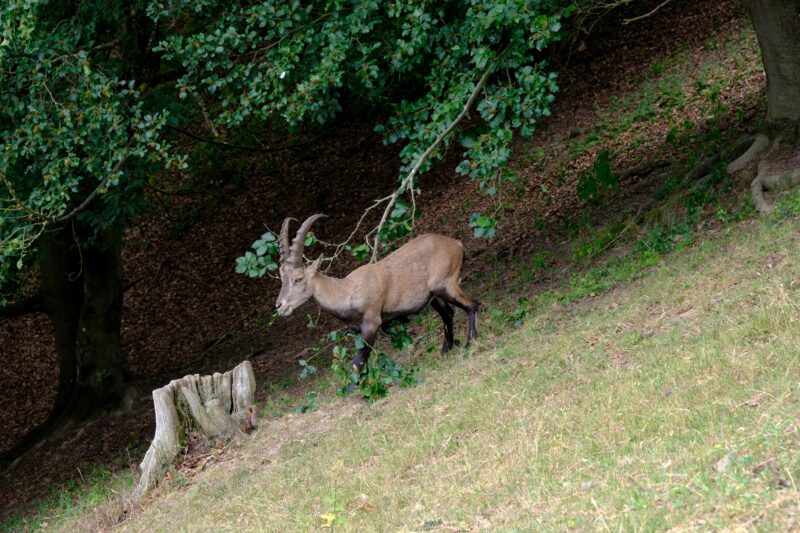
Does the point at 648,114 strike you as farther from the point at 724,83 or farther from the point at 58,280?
the point at 58,280

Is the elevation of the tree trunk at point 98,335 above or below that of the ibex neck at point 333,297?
below

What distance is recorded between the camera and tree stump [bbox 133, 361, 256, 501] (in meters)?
10.8

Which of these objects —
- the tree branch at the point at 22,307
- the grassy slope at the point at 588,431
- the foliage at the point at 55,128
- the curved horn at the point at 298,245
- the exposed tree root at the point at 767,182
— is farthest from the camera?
the tree branch at the point at 22,307

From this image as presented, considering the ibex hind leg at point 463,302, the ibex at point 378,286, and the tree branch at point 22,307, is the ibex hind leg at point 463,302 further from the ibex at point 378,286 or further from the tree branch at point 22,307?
the tree branch at point 22,307

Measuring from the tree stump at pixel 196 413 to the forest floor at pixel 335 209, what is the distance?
143 centimetres

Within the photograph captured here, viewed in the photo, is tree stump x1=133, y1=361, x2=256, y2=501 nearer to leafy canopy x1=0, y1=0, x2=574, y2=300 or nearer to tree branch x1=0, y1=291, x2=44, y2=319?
leafy canopy x1=0, y1=0, x2=574, y2=300

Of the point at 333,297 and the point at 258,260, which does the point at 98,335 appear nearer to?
the point at 333,297

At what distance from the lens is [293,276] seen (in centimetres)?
1095

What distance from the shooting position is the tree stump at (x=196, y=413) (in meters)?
10.8

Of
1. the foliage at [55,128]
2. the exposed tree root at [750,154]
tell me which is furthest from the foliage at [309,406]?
the exposed tree root at [750,154]

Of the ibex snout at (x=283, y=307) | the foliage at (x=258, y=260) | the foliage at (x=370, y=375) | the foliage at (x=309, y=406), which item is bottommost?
the foliage at (x=309, y=406)

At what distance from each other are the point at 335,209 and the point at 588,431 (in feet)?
50.7

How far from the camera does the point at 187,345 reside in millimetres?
19359

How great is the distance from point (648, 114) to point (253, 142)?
10.6 meters
